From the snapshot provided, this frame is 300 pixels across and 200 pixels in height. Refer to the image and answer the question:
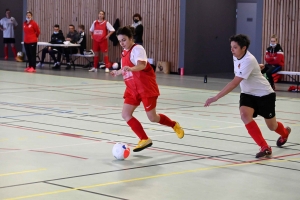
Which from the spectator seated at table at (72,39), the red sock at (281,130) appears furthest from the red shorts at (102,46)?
the red sock at (281,130)

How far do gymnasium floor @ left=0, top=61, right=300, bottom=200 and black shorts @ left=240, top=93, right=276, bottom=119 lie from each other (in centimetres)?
56

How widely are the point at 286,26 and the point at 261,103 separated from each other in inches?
482

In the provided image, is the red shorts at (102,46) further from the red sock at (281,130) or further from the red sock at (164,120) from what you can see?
the red sock at (281,130)

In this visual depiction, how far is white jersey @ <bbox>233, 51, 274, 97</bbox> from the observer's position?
7441 millimetres

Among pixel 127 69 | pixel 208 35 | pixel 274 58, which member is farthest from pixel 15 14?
pixel 127 69

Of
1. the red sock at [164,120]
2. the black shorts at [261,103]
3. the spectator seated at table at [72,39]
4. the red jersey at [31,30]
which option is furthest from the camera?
the spectator seated at table at [72,39]

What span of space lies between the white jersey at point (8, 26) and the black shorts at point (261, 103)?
21.3m

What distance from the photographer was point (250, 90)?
7582 millimetres

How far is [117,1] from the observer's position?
2333cm

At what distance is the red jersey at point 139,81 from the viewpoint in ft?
24.9

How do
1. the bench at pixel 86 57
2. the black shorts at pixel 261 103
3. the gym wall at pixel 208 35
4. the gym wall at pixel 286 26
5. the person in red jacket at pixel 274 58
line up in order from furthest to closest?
the bench at pixel 86 57 → the gym wall at pixel 208 35 → the gym wall at pixel 286 26 → the person in red jacket at pixel 274 58 → the black shorts at pixel 261 103

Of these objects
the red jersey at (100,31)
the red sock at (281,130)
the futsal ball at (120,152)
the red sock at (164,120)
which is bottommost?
the futsal ball at (120,152)

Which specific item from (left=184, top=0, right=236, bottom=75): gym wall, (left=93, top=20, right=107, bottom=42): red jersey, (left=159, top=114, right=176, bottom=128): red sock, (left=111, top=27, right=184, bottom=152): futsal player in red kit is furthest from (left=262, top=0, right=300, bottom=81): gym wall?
(left=111, top=27, right=184, bottom=152): futsal player in red kit

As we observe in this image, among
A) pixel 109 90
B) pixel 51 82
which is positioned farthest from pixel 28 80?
pixel 109 90
